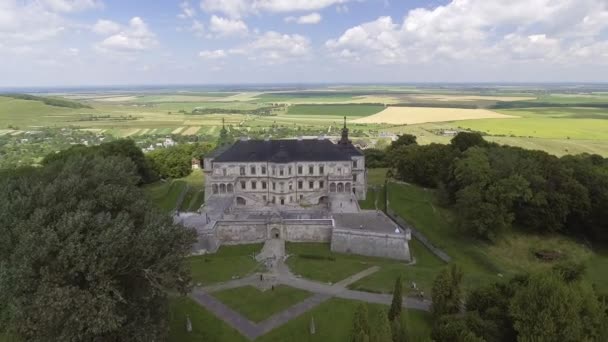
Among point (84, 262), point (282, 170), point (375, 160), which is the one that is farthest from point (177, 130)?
point (84, 262)

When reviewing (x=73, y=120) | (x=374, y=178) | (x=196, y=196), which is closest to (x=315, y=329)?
(x=196, y=196)

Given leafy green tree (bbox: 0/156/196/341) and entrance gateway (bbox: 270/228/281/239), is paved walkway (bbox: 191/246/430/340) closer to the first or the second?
leafy green tree (bbox: 0/156/196/341)

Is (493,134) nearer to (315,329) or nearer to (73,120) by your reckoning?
(315,329)

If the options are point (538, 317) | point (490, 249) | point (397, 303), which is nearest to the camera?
point (538, 317)

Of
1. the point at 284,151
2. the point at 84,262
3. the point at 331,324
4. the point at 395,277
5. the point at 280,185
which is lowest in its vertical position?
the point at 331,324

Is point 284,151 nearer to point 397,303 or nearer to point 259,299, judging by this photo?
point 259,299

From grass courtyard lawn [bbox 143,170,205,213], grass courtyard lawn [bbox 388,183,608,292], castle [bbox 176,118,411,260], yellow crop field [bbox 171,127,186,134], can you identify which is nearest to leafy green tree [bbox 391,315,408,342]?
grass courtyard lawn [bbox 388,183,608,292]
